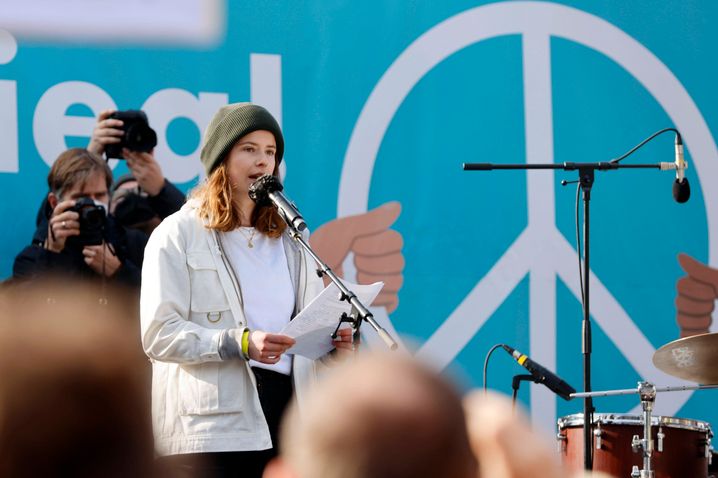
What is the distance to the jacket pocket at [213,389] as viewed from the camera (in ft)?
11.3

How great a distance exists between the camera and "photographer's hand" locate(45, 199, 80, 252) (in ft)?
14.8

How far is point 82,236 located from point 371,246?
62.3 inches

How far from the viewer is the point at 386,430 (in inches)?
35.7

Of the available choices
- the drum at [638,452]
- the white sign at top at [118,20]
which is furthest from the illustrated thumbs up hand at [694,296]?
the white sign at top at [118,20]

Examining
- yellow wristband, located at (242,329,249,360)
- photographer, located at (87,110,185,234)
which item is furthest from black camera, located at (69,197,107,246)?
yellow wristband, located at (242,329,249,360)

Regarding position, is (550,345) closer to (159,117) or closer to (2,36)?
(159,117)

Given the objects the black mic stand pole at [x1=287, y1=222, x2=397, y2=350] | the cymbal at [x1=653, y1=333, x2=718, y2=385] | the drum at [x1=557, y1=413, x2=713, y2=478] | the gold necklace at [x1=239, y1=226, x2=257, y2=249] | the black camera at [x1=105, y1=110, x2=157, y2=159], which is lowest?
the drum at [x1=557, y1=413, x2=713, y2=478]

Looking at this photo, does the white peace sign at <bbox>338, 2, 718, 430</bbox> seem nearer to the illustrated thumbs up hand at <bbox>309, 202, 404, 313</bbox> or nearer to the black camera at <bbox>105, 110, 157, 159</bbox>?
the illustrated thumbs up hand at <bbox>309, 202, 404, 313</bbox>

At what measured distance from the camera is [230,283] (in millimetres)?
3557

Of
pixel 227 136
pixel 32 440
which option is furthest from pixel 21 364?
pixel 227 136

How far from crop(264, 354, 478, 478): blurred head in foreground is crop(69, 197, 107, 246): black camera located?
3670mm

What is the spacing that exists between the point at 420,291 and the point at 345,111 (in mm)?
962

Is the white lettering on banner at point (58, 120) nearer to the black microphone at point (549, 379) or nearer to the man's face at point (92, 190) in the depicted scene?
the man's face at point (92, 190)

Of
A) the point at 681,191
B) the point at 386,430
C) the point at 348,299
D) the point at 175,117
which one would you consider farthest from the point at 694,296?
the point at 386,430
